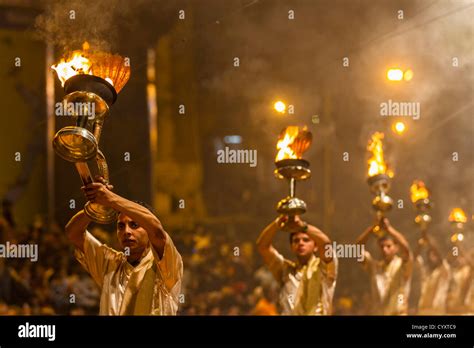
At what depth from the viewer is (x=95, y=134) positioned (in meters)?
4.47

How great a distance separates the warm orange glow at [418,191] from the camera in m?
7.37

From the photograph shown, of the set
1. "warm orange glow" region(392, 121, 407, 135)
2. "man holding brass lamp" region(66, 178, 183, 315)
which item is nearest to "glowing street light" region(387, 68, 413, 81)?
"warm orange glow" region(392, 121, 407, 135)

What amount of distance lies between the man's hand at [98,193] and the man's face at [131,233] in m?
0.26

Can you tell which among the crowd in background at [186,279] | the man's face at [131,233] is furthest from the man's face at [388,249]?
the man's face at [131,233]

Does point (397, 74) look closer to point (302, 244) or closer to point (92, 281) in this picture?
point (302, 244)

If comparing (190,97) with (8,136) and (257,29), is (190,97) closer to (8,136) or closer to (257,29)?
(257,29)

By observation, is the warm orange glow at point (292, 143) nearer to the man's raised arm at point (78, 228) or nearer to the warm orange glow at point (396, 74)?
the man's raised arm at point (78, 228)

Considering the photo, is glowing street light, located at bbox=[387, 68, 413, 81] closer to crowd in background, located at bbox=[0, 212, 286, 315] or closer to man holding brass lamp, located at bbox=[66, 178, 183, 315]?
crowd in background, located at bbox=[0, 212, 286, 315]

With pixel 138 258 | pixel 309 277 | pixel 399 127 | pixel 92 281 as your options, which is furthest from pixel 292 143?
pixel 399 127

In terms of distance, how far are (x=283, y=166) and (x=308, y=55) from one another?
2.06 meters

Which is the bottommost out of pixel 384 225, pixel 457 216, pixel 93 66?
pixel 384 225

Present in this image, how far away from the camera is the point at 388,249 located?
22.0 feet

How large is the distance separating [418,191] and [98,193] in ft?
12.0
